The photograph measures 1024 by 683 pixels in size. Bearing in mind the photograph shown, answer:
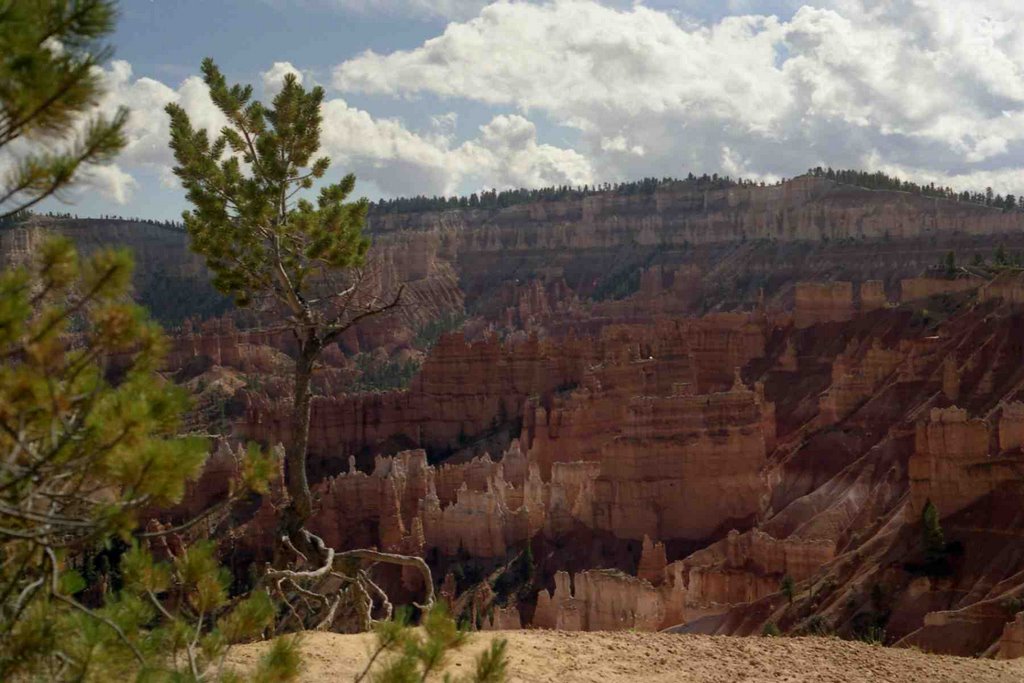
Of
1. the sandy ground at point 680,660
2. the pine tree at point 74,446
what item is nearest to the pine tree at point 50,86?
the pine tree at point 74,446

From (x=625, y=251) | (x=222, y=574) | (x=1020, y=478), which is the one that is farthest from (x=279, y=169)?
(x=625, y=251)

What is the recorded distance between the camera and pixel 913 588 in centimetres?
2584

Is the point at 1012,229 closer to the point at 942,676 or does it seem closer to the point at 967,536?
the point at 967,536

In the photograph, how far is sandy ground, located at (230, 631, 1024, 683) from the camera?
1057 cm

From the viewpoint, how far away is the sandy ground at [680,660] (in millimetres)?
10570

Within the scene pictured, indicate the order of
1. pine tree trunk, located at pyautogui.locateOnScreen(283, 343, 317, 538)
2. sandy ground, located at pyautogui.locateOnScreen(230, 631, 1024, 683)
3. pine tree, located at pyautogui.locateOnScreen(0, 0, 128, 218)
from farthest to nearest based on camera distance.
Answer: pine tree trunk, located at pyautogui.locateOnScreen(283, 343, 317, 538) < sandy ground, located at pyautogui.locateOnScreen(230, 631, 1024, 683) < pine tree, located at pyautogui.locateOnScreen(0, 0, 128, 218)

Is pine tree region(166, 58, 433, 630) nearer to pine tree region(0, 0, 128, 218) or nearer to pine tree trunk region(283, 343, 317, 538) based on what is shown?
pine tree trunk region(283, 343, 317, 538)

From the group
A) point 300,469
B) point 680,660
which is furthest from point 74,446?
point 680,660

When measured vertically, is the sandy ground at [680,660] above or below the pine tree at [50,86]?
below

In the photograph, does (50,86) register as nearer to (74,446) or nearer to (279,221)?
(74,446)

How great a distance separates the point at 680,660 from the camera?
1163 cm

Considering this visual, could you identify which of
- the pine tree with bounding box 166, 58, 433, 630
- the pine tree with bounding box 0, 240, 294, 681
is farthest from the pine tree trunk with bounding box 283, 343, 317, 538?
the pine tree with bounding box 0, 240, 294, 681

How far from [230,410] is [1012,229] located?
197ft

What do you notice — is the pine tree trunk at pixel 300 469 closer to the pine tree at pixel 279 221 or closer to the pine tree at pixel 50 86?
the pine tree at pixel 279 221
